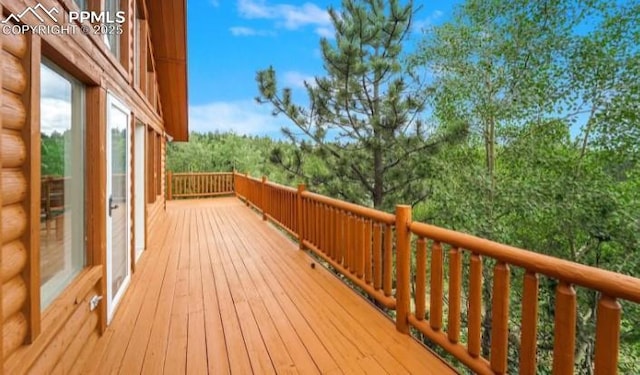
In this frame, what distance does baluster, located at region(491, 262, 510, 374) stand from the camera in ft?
5.66

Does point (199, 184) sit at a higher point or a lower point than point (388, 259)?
higher

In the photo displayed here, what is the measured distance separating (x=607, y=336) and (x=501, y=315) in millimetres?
499

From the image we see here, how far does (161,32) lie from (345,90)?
3.67 metres

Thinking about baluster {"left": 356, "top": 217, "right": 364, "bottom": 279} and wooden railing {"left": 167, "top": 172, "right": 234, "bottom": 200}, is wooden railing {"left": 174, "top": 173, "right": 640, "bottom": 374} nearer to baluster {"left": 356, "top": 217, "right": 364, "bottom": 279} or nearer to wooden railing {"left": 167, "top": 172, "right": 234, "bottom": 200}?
baluster {"left": 356, "top": 217, "right": 364, "bottom": 279}

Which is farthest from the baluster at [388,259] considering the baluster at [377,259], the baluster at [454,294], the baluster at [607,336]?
the baluster at [607,336]

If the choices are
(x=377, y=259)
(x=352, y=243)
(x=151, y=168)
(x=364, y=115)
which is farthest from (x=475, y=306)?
(x=151, y=168)

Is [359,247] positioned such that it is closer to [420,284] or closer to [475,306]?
[420,284]

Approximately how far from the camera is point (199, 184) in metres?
12.0

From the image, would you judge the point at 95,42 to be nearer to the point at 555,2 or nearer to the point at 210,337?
the point at 210,337

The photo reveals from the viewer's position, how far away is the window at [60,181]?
178 centimetres

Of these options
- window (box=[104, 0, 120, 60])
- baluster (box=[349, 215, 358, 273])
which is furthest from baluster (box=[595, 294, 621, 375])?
window (box=[104, 0, 120, 60])

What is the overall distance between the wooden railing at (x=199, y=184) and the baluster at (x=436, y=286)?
10.9 m

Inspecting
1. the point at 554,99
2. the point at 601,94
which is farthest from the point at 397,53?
the point at 601,94

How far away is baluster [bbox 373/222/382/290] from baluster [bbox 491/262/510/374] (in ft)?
3.80
